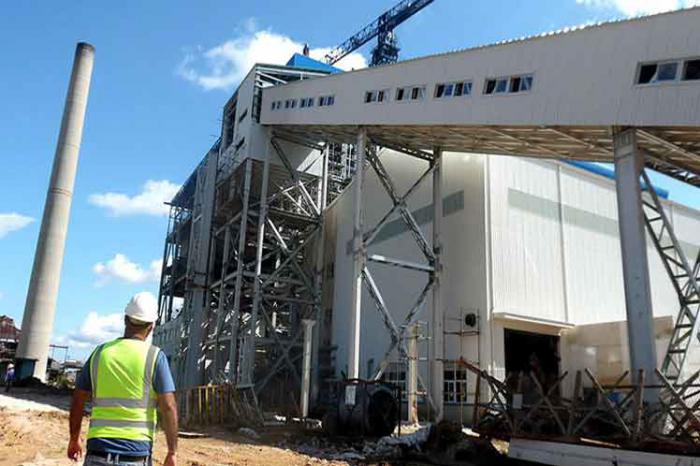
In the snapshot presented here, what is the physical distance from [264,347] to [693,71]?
920 inches

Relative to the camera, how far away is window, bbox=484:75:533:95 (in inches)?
630

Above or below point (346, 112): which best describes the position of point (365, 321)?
below

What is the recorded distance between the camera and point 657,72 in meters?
12.9

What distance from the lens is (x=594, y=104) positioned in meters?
14.1

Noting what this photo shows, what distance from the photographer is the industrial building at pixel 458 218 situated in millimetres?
13672

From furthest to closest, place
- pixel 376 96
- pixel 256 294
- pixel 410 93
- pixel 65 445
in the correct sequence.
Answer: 1. pixel 256 294
2. pixel 376 96
3. pixel 410 93
4. pixel 65 445

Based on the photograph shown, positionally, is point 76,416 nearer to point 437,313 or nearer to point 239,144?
point 437,313

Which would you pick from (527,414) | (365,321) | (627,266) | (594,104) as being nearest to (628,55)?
(594,104)

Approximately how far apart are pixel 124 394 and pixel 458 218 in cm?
2064

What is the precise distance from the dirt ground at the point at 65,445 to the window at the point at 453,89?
10950 millimetres

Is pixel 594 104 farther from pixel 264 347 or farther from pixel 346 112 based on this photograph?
pixel 264 347

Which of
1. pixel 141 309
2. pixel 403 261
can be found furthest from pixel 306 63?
pixel 141 309

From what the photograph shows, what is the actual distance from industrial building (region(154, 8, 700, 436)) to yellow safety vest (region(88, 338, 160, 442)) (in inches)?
444

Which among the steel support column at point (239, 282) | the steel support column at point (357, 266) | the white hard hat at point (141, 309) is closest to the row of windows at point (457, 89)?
the steel support column at point (357, 266)
